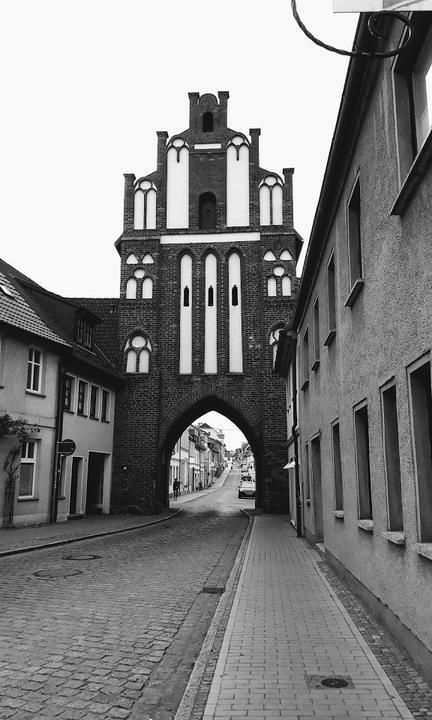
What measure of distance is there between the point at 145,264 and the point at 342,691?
23.8 meters

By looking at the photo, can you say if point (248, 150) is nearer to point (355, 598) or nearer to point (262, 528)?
point (262, 528)

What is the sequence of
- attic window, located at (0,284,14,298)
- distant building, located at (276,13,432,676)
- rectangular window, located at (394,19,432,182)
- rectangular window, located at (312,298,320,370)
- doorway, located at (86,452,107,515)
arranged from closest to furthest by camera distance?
distant building, located at (276,13,432,676), rectangular window, located at (394,19,432,182), rectangular window, located at (312,298,320,370), attic window, located at (0,284,14,298), doorway, located at (86,452,107,515)

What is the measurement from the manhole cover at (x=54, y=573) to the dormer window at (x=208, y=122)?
23.0 m

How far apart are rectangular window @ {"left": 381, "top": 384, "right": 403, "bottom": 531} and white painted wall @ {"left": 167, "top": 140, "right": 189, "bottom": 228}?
72.3 ft

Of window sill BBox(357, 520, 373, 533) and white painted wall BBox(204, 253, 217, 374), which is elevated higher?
white painted wall BBox(204, 253, 217, 374)

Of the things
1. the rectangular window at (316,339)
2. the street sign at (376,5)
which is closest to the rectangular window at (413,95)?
the street sign at (376,5)

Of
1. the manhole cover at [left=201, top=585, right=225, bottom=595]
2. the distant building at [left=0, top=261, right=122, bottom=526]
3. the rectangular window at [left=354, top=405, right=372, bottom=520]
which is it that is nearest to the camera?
the rectangular window at [left=354, top=405, right=372, bottom=520]

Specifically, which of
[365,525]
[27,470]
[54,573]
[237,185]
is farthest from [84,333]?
[365,525]

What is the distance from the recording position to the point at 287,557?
40.3 ft

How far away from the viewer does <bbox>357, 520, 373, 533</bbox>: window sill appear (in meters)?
7.19

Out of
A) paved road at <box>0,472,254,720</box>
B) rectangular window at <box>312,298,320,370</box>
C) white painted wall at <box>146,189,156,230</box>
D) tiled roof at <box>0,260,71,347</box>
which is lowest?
paved road at <box>0,472,254,720</box>

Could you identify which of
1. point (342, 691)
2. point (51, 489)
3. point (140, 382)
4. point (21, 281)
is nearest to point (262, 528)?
point (51, 489)

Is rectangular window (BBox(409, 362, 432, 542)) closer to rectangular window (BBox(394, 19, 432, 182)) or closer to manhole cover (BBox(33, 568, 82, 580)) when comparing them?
rectangular window (BBox(394, 19, 432, 182))

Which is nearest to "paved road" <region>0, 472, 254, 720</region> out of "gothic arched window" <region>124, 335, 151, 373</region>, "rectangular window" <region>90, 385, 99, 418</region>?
"rectangular window" <region>90, 385, 99, 418</region>
